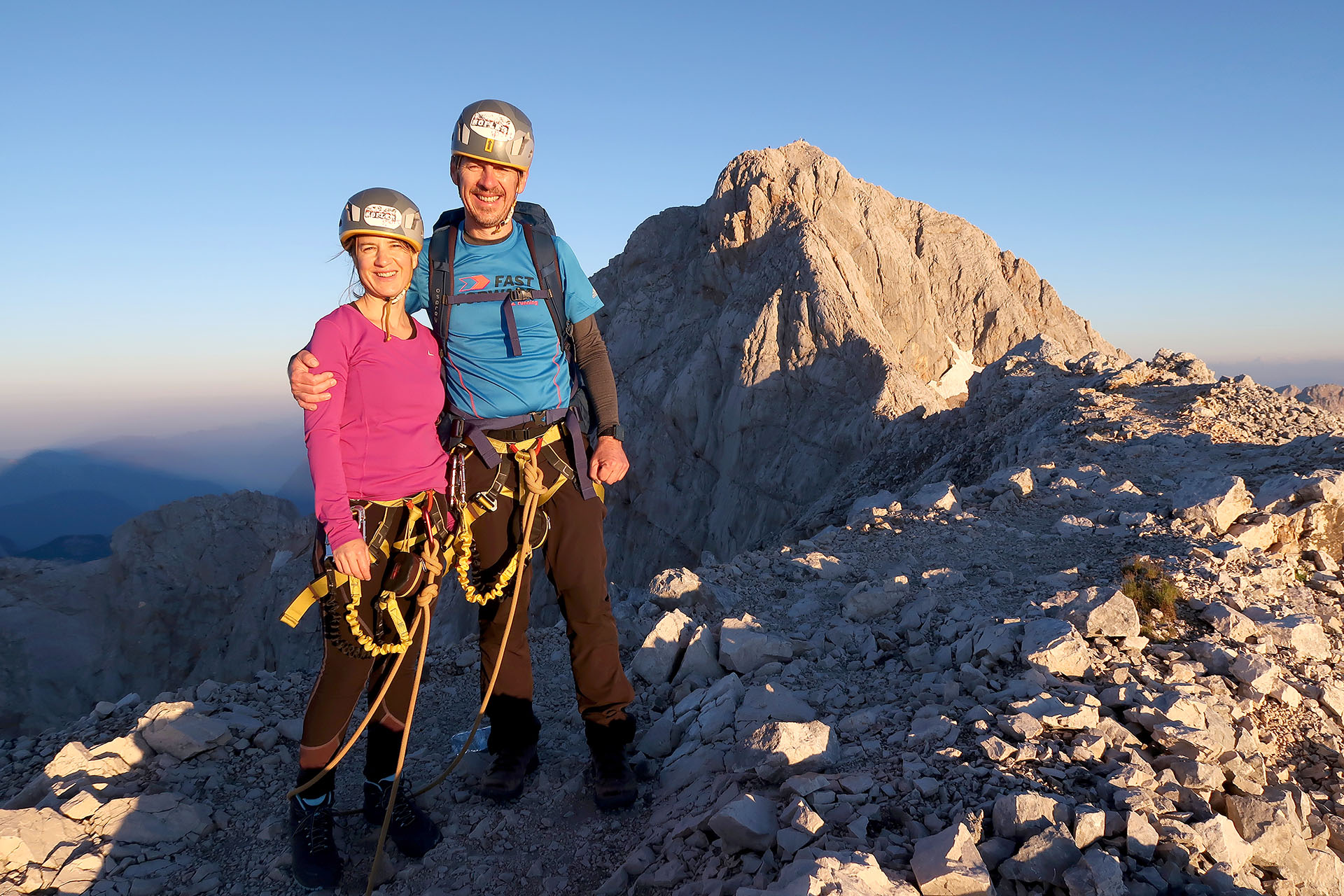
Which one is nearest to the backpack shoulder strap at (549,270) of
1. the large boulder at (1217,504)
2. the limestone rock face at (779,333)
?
the large boulder at (1217,504)

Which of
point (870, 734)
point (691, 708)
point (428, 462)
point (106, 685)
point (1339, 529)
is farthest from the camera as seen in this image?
point (106, 685)

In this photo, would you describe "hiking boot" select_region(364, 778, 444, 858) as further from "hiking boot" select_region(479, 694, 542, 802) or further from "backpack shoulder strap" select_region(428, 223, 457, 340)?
"backpack shoulder strap" select_region(428, 223, 457, 340)

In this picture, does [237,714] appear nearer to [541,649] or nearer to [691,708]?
[541,649]

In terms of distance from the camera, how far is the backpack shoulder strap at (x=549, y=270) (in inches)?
135

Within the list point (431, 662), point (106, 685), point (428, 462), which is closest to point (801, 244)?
point (431, 662)

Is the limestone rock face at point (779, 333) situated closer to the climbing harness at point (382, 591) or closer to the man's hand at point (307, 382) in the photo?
the climbing harness at point (382, 591)

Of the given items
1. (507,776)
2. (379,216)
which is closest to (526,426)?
(379,216)

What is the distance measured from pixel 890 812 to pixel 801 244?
19192 millimetres

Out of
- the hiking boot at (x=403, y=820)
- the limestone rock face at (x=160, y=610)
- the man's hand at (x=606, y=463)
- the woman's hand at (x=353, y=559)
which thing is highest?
the man's hand at (x=606, y=463)

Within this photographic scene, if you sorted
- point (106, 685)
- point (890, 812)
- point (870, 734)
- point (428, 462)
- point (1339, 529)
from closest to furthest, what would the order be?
1. point (890, 812)
2. point (428, 462)
3. point (870, 734)
4. point (1339, 529)
5. point (106, 685)

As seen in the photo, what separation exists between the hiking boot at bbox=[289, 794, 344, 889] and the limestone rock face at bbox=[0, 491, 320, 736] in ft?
61.4

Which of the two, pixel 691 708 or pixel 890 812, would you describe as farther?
pixel 691 708

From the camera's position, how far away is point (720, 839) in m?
2.85

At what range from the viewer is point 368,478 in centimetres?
313
